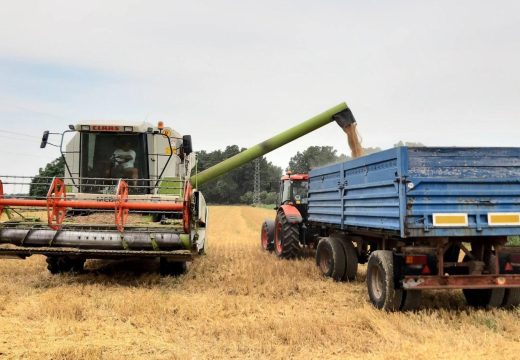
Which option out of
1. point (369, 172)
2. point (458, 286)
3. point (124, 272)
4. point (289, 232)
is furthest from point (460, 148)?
point (124, 272)

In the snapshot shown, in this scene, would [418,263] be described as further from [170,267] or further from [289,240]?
[289,240]

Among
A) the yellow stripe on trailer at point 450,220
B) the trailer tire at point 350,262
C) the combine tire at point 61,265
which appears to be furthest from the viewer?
the combine tire at point 61,265

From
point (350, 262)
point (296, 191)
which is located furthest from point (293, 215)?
point (350, 262)

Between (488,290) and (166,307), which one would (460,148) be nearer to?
(488,290)

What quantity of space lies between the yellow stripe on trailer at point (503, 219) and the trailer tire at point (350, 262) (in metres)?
2.65

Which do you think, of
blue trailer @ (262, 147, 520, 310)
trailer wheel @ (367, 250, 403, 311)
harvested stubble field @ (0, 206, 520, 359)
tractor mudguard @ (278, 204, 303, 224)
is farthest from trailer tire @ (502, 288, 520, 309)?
tractor mudguard @ (278, 204, 303, 224)

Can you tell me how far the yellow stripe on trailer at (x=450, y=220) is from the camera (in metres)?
5.18

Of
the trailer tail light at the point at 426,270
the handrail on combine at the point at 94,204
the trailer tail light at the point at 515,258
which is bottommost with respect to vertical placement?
the trailer tail light at the point at 426,270

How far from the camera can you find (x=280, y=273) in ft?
26.4

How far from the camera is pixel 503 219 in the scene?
539 cm

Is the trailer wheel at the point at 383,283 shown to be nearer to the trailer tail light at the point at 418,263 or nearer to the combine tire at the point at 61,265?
the trailer tail light at the point at 418,263

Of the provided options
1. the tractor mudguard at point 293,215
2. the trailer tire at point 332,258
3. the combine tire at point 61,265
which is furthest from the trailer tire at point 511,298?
the combine tire at point 61,265

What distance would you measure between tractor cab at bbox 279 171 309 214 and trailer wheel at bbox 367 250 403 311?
198 inches

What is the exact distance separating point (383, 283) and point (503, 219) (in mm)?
1572
